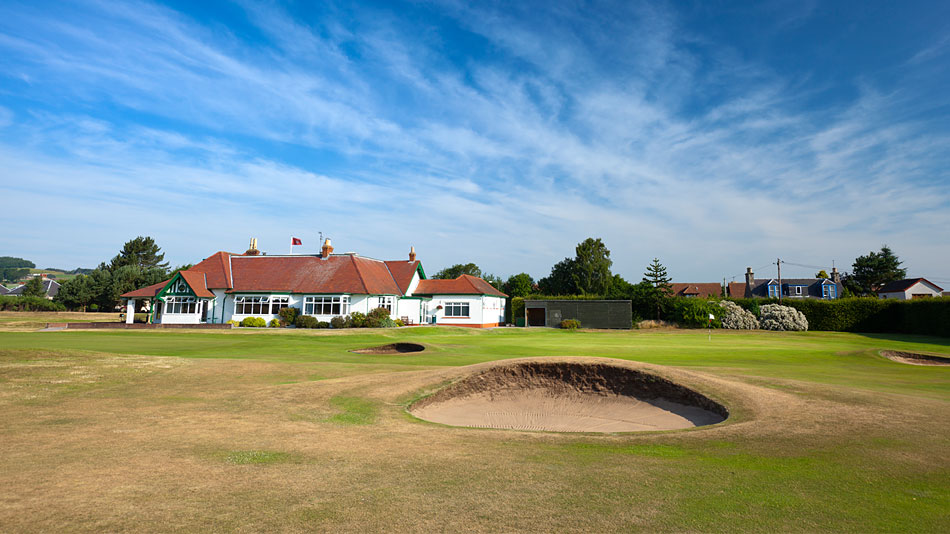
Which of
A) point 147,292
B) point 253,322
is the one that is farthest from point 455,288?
point 147,292

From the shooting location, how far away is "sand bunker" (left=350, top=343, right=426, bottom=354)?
27.2 meters

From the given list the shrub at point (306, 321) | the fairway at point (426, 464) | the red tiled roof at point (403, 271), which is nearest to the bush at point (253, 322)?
the shrub at point (306, 321)

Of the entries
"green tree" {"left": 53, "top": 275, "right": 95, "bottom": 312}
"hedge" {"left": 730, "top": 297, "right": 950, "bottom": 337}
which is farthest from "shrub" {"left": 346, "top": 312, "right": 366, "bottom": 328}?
"green tree" {"left": 53, "top": 275, "right": 95, "bottom": 312}

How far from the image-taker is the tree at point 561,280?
78.8 meters

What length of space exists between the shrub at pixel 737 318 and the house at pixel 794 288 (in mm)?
29800

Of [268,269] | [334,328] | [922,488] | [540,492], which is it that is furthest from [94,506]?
[268,269]

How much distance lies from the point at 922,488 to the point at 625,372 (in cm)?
821

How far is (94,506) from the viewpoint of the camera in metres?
5.46

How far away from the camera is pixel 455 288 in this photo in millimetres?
57812

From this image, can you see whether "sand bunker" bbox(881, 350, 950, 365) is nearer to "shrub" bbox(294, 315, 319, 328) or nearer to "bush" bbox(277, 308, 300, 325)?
"shrub" bbox(294, 315, 319, 328)

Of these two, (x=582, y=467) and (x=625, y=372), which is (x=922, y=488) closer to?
(x=582, y=467)

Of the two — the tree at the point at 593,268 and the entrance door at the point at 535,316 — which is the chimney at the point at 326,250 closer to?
the entrance door at the point at 535,316

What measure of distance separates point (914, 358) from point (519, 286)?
57587 millimetres

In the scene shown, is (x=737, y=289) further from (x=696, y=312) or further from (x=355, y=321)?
(x=355, y=321)
